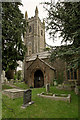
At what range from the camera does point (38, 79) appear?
2041 centimetres

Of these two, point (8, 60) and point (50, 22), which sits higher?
point (50, 22)

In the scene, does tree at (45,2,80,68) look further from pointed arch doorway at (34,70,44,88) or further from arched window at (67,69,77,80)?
pointed arch doorway at (34,70,44,88)

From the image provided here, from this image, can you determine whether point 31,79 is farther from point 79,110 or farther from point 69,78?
point 79,110

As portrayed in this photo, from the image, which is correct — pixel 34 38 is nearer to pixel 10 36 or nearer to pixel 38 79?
pixel 38 79

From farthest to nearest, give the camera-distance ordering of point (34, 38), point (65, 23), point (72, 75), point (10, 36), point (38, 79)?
point (34, 38) < point (38, 79) < point (72, 75) < point (10, 36) < point (65, 23)

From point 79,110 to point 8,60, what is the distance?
10427mm

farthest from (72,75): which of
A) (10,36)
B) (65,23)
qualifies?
(10,36)

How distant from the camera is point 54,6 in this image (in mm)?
9750

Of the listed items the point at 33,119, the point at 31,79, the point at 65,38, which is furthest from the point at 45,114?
the point at 31,79

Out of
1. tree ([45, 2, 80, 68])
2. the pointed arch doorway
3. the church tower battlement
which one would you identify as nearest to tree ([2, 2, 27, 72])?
tree ([45, 2, 80, 68])

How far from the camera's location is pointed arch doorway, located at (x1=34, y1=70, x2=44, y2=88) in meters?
20.0

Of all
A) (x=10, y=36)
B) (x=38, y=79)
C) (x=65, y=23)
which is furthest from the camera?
(x=38, y=79)

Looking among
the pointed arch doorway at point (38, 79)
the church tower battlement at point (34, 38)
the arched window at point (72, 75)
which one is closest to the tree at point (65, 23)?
the arched window at point (72, 75)

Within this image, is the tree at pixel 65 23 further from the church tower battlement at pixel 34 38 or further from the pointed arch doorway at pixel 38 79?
the church tower battlement at pixel 34 38
